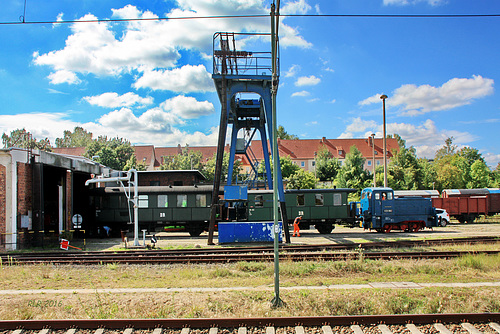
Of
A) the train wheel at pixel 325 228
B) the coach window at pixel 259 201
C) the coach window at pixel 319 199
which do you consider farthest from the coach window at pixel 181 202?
the train wheel at pixel 325 228

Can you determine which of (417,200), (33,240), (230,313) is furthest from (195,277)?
(417,200)

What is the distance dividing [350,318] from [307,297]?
1674 mm

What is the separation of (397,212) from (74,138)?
99277 millimetres

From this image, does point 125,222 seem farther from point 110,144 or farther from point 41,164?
point 110,144

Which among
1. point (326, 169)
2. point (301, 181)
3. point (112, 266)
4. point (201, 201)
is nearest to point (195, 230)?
point (201, 201)

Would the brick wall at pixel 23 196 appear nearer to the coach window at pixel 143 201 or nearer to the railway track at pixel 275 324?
the coach window at pixel 143 201

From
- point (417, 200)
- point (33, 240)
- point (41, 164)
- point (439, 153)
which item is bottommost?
point (33, 240)

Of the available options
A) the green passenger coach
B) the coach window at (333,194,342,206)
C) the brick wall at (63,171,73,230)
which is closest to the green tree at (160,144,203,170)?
the green passenger coach

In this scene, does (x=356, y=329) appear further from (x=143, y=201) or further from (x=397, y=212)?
(x=143, y=201)

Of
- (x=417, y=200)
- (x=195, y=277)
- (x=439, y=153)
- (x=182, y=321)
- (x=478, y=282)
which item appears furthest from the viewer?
(x=439, y=153)

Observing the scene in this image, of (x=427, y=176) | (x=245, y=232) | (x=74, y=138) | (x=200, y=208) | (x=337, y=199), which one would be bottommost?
(x=245, y=232)

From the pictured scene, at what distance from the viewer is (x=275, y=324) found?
668 centimetres

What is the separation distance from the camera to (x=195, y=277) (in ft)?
36.8

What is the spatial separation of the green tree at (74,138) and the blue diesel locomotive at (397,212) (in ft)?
300
